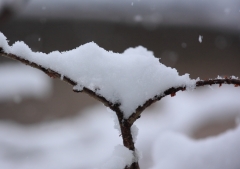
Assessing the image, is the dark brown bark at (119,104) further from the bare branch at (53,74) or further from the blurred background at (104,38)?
the blurred background at (104,38)

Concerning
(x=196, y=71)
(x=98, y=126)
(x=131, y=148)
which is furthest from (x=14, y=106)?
(x=131, y=148)

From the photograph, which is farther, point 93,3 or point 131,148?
point 93,3

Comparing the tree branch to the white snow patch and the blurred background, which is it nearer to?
the white snow patch

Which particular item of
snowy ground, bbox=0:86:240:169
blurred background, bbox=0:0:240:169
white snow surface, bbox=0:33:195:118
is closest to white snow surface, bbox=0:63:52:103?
blurred background, bbox=0:0:240:169

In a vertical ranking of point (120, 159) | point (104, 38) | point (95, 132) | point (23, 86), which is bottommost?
point (120, 159)

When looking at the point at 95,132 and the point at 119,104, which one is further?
the point at 95,132

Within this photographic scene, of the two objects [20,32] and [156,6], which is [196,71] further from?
[20,32]

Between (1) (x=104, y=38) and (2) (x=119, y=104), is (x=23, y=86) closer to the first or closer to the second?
(1) (x=104, y=38)

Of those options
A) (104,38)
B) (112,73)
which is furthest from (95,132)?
(112,73)
